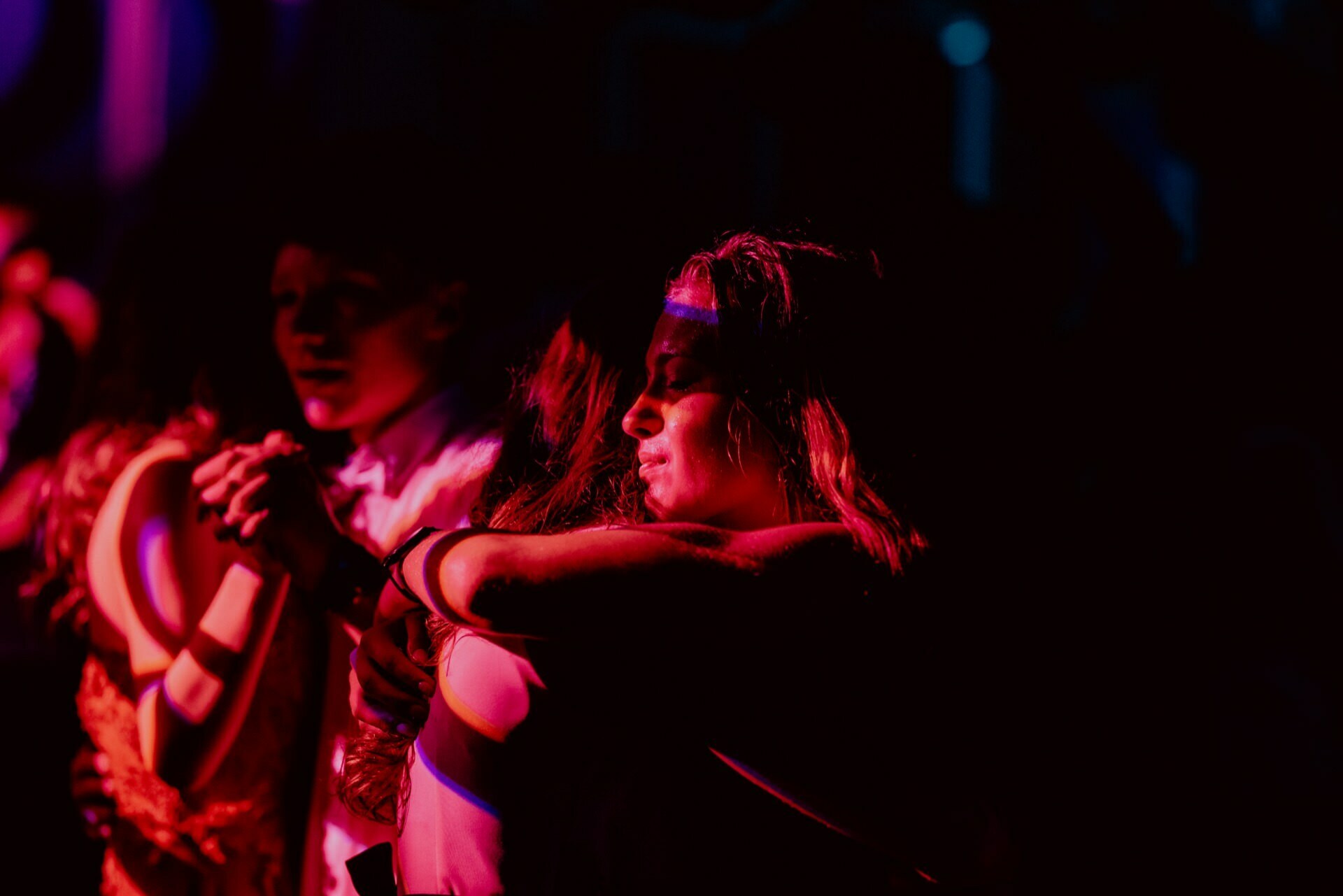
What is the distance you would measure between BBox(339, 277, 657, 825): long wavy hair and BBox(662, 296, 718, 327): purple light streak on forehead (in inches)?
5.6

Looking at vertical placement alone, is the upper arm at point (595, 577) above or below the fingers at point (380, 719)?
Result: above

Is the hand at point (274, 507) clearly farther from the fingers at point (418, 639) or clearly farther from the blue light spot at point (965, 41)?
the blue light spot at point (965, 41)

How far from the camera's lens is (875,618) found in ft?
5.08

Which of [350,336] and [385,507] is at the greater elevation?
[350,336]

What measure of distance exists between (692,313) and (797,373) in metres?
0.18

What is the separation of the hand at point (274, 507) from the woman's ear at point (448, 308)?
0.36 m

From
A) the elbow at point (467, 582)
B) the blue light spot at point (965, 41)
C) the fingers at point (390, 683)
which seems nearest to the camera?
the elbow at point (467, 582)

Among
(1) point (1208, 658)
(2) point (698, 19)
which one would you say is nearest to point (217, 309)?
(2) point (698, 19)

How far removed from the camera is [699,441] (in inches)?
62.1

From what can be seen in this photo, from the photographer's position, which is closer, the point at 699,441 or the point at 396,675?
the point at 699,441

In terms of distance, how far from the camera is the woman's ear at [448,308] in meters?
2.12

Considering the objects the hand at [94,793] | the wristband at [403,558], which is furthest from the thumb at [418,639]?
the hand at [94,793]

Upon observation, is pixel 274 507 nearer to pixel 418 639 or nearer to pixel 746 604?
pixel 418 639

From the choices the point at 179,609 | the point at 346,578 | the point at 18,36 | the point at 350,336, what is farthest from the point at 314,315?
the point at 18,36
